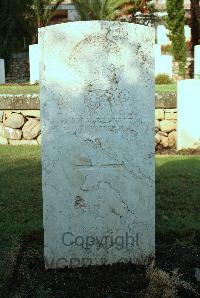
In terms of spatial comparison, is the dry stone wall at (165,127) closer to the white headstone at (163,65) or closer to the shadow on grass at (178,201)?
the shadow on grass at (178,201)

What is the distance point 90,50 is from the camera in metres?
3.33

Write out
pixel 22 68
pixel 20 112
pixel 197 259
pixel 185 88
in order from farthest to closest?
1. pixel 22 68
2. pixel 20 112
3. pixel 185 88
4. pixel 197 259

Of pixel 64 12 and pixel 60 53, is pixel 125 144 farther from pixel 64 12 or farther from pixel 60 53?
pixel 64 12

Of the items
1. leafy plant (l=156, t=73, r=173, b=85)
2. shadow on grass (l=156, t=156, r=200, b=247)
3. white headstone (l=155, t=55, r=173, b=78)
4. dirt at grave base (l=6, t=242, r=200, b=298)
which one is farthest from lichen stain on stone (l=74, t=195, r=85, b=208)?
white headstone (l=155, t=55, r=173, b=78)

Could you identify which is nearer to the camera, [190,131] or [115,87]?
[115,87]

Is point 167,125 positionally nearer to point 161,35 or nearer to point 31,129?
point 31,129

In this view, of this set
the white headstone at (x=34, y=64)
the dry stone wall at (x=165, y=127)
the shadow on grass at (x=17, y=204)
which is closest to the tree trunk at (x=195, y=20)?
the white headstone at (x=34, y=64)

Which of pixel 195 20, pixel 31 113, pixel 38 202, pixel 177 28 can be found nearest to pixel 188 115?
pixel 31 113

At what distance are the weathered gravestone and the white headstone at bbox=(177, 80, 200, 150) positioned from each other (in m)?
4.47

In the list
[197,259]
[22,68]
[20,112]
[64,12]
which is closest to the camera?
[197,259]

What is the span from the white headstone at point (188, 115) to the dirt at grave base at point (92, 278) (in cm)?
429

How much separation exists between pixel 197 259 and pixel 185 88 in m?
4.45

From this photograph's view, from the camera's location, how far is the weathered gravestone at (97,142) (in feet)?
10.9

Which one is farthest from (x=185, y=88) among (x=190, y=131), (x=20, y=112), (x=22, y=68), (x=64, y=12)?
(x=64, y=12)
